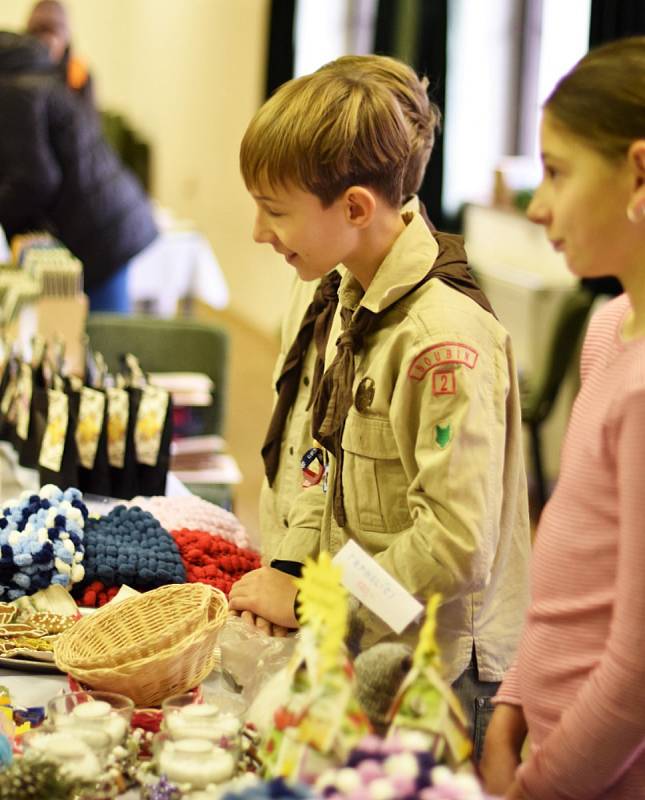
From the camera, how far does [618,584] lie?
109cm

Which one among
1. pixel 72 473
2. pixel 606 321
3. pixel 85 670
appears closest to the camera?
pixel 606 321

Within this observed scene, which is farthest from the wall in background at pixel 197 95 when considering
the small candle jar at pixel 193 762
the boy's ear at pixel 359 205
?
the small candle jar at pixel 193 762

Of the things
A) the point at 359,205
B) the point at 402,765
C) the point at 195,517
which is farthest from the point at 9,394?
the point at 402,765

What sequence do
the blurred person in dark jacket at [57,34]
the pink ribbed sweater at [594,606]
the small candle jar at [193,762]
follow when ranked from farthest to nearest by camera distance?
1. the blurred person in dark jacket at [57,34]
2. the small candle jar at [193,762]
3. the pink ribbed sweater at [594,606]

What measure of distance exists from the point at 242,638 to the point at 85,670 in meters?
0.28

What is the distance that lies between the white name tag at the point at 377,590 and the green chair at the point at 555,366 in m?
3.39

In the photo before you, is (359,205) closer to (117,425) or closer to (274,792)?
(274,792)

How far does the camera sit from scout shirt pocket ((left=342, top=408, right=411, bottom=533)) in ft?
5.28

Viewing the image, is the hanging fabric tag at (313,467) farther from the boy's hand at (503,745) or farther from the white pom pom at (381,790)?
the white pom pom at (381,790)

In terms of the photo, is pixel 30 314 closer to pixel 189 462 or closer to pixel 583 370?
pixel 189 462

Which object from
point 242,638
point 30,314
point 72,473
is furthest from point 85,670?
point 30,314

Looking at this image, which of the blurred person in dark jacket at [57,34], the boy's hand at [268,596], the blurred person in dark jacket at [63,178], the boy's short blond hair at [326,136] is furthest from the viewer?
the blurred person in dark jacket at [57,34]

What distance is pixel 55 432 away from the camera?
8.11ft

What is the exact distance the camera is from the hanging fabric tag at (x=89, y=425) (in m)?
2.46
